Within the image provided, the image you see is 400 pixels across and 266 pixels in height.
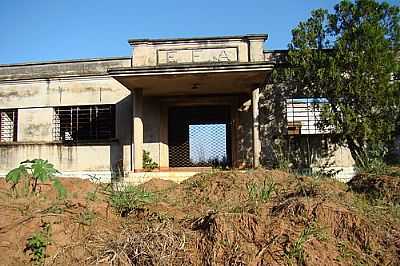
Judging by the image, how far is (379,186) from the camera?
6.29m

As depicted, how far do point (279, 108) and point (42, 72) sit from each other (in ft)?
28.0

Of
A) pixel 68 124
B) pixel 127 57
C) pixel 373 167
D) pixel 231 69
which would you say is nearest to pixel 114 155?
pixel 68 124

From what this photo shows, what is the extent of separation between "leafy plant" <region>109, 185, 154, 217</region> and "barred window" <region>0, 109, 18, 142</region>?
1107 cm

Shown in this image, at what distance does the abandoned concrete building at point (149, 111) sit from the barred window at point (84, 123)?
35 mm

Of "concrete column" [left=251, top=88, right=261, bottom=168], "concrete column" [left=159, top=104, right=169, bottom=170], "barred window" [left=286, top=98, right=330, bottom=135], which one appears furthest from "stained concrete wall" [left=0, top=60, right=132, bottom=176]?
"barred window" [left=286, top=98, right=330, bottom=135]

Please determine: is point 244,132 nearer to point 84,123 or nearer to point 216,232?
point 84,123

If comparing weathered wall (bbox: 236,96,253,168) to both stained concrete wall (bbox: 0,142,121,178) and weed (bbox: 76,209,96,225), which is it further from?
weed (bbox: 76,209,96,225)

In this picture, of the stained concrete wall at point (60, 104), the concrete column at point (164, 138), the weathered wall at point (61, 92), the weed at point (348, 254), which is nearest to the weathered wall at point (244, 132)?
the concrete column at point (164, 138)

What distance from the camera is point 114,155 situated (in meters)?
14.1

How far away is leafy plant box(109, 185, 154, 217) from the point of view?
214 inches

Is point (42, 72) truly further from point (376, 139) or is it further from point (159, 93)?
point (376, 139)

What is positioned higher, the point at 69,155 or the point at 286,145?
the point at 286,145

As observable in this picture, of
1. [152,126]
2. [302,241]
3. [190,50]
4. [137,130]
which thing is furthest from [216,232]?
[152,126]

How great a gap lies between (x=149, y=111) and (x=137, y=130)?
4.77 feet
